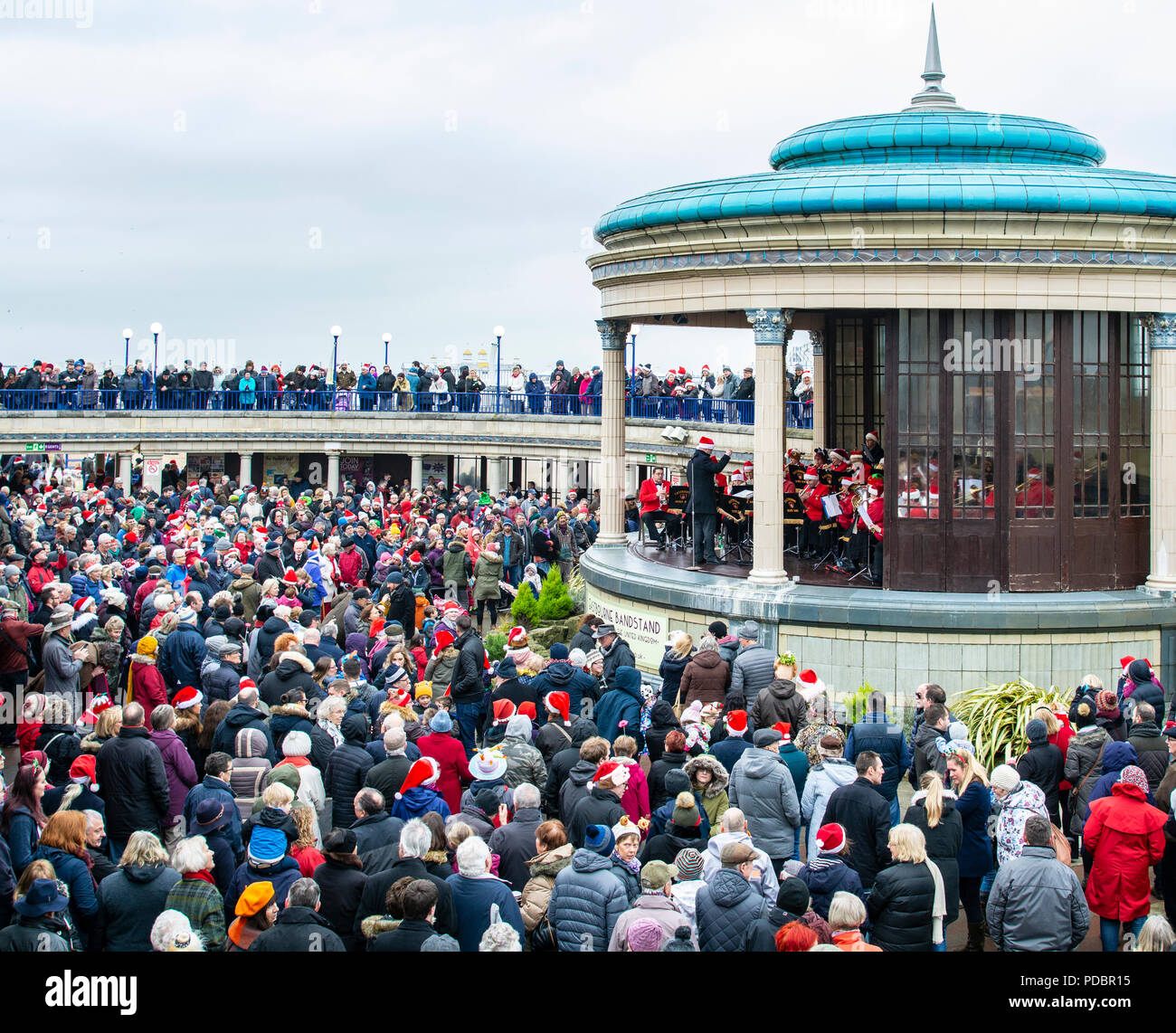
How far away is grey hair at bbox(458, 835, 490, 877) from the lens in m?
8.04

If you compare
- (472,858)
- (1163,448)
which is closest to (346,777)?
(472,858)

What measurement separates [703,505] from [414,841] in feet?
40.0

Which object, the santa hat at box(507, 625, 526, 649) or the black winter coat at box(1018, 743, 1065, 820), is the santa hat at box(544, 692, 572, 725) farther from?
the black winter coat at box(1018, 743, 1065, 820)

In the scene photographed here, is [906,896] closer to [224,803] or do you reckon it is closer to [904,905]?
[904,905]

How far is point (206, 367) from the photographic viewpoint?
134 ft

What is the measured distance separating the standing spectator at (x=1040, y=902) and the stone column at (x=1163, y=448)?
10.2 m

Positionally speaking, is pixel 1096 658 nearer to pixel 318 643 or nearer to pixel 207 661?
pixel 318 643

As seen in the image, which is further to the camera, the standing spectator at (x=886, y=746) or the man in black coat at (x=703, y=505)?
the man in black coat at (x=703, y=505)

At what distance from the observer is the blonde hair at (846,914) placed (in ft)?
23.6

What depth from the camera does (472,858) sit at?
26.4 ft

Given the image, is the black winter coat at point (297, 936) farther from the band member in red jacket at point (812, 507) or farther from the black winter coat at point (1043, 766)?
the band member in red jacket at point (812, 507)

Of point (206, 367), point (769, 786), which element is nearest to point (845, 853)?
point (769, 786)

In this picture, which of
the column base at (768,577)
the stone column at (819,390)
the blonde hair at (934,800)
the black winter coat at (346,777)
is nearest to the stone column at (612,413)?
the stone column at (819,390)

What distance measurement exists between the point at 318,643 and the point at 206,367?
2894 centimetres
